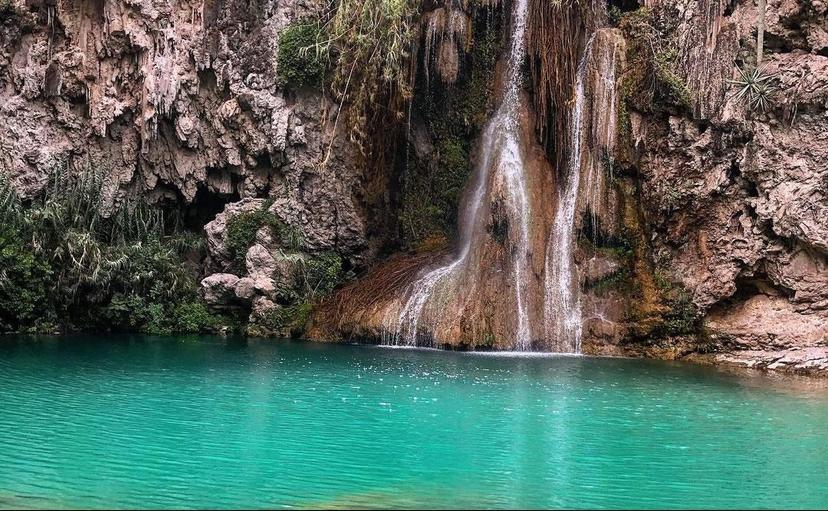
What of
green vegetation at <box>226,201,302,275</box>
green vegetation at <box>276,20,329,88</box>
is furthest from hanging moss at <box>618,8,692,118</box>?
green vegetation at <box>226,201,302,275</box>

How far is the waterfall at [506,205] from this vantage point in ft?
79.4

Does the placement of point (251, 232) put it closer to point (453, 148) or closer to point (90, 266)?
point (90, 266)

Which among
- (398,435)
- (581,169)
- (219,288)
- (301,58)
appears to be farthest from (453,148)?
(398,435)

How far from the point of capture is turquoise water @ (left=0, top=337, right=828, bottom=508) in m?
9.98

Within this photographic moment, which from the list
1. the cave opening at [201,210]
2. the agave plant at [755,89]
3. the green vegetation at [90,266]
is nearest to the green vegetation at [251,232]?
the green vegetation at [90,266]

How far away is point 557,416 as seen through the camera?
571 inches

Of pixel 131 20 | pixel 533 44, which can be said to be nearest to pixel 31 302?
pixel 131 20

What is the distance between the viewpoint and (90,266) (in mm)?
25703

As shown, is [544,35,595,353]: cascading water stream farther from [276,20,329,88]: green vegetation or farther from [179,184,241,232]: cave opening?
[179,184,241,232]: cave opening

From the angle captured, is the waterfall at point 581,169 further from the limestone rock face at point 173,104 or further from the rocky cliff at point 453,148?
the limestone rock face at point 173,104

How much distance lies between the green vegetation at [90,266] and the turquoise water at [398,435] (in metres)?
5.10

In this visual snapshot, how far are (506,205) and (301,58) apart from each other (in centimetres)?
756

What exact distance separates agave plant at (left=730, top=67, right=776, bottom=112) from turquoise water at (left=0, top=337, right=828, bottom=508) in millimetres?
6868

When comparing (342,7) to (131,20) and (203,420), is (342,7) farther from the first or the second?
(203,420)
